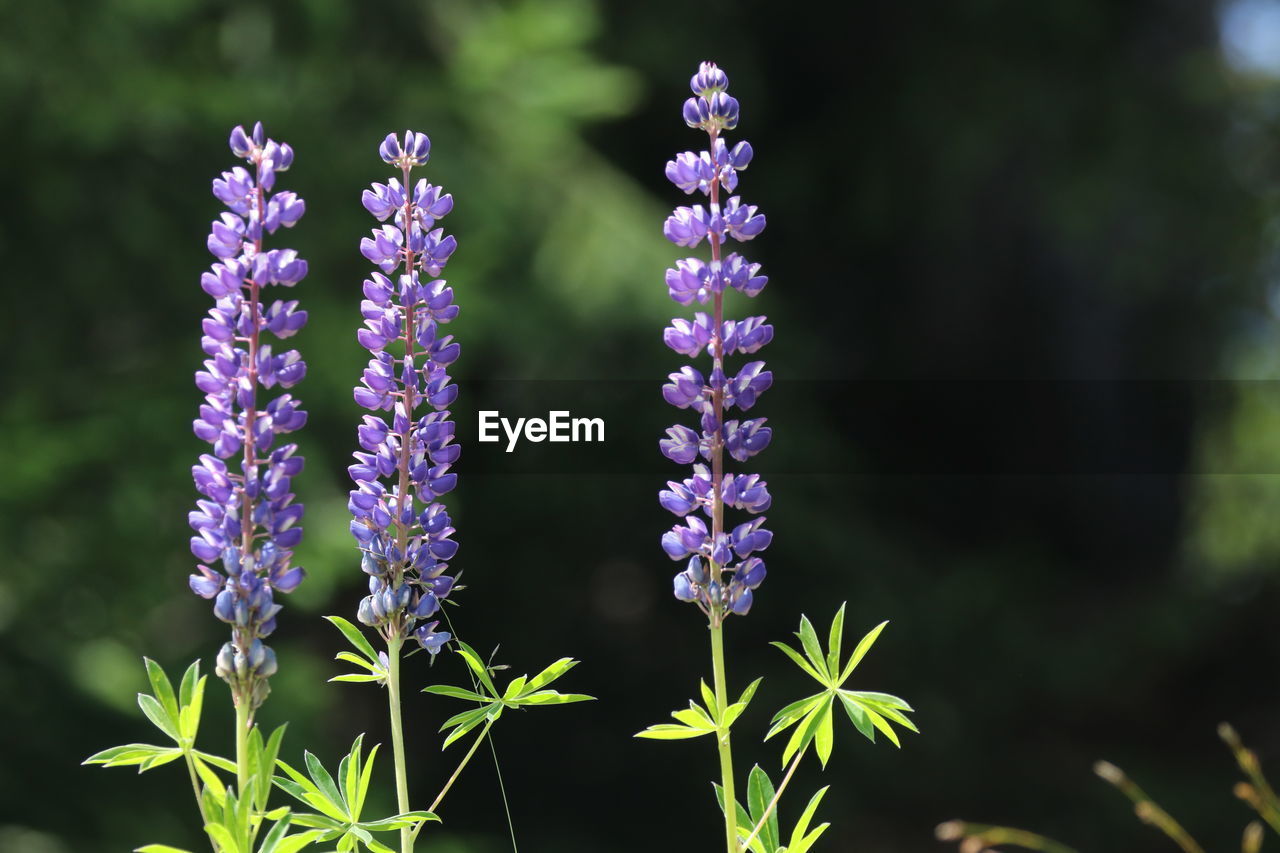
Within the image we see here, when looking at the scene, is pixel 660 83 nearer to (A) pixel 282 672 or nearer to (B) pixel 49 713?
(A) pixel 282 672

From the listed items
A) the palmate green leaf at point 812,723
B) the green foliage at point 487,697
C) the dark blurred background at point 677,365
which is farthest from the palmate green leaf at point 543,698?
the dark blurred background at point 677,365

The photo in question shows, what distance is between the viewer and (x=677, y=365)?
5.44 meters

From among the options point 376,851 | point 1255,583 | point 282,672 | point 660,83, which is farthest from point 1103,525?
point 376,851

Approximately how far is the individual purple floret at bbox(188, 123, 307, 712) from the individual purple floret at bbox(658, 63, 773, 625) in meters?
0.33

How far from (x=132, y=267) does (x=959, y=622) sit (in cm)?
421

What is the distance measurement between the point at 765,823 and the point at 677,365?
4210 millimetres

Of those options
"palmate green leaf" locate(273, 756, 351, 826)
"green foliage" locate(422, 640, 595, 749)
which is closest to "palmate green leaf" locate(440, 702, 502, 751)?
"green foliage" locate(422, 640, 595, 749)

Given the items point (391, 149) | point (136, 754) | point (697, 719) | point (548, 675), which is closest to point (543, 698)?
point (548, 675)

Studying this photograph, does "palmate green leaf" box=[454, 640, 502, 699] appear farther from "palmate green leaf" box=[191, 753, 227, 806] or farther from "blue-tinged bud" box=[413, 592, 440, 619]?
"palmate green leaf" box=[191, 753, 227, 806]

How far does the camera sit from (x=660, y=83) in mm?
6422

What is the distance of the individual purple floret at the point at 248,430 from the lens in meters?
1.08

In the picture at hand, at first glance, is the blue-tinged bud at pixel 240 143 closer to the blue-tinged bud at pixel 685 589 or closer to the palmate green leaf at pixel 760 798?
the blue-tinged bud at pixel 685 589

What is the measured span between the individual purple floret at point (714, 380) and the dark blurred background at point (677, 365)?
123 inches

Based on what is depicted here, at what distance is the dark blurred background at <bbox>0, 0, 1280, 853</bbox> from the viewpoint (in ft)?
15.3
